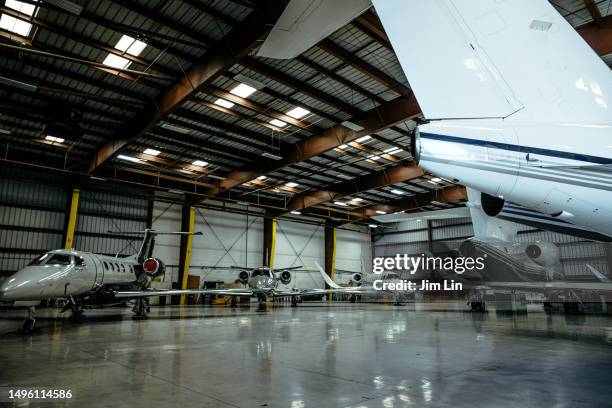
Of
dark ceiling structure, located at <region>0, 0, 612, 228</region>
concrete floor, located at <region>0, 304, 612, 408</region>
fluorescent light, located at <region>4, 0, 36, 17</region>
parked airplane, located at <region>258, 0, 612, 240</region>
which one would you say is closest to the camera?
concrete floor, located at <region>0, 304, 612, 408</region>

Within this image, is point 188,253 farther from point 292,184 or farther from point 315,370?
point 315,370

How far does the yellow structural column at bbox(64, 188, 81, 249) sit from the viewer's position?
23812 mm

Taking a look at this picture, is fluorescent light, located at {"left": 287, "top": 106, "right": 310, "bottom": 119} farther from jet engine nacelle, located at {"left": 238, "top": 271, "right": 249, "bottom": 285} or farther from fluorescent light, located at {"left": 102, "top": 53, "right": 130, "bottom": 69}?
jet engine nacelle, located at {"left": 238, "top": 271, "right": 249, "bottom": 285}

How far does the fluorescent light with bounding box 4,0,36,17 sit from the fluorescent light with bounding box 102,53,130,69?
8.63 ft

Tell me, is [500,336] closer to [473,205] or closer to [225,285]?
[473,205]

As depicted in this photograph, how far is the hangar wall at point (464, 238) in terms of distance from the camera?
29500 millimetres

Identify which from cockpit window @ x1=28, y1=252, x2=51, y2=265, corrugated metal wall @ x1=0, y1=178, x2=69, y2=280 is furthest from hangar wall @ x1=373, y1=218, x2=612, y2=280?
corrugated metal wall @ x1=0, y1=178, x2=69, y2=280

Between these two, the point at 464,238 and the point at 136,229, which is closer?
the point at 136,229

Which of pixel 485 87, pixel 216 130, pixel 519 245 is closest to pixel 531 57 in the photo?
pixel 485 87

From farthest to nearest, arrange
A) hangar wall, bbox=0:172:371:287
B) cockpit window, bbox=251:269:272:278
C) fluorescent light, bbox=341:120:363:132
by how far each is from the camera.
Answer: hangar wall, bbox=0:172:371:287 < cockpit window, bbox=251:269:272:278 < fluorescent light, bbox=341:120:363:132

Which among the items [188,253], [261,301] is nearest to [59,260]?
→ [261,301]

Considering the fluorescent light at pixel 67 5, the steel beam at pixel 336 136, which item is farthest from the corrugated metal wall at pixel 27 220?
the fluorescent light at pixel 67 5

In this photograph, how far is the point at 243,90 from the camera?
16.2 metres

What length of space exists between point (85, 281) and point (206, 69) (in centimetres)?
878
